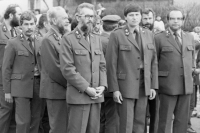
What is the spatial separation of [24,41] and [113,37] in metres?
1.46

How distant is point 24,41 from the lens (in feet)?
21.7

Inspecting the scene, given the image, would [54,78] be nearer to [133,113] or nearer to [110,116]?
[133,113]

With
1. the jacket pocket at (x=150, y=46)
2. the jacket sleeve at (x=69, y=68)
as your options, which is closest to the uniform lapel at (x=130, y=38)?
the jacket pocket at (x=150, y=46)

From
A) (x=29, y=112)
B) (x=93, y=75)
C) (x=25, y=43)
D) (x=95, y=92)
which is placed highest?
(x=25, y=43)

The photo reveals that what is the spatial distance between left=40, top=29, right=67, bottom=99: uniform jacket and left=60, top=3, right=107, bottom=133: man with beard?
437 mm

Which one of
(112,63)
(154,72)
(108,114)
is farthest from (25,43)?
(154,72)

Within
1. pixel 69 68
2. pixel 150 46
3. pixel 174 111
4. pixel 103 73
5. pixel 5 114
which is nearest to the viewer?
pixel 69 68

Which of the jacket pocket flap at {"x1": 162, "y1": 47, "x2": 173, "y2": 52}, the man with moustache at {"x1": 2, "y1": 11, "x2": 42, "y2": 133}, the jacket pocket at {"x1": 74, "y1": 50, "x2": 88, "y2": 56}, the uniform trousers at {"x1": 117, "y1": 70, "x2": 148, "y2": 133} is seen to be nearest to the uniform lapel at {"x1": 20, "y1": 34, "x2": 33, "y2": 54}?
the man with moustache at {"x1": 2, "y1": 11, "x2": 42, "y2": 133}

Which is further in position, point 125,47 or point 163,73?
point 163,73

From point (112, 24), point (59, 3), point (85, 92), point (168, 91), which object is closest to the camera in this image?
point (85, 92)

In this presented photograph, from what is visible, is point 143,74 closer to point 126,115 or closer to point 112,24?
point 126,115

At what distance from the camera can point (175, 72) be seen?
21.5ft

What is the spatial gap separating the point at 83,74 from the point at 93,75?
0.15m

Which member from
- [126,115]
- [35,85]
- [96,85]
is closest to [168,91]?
[126,115]
